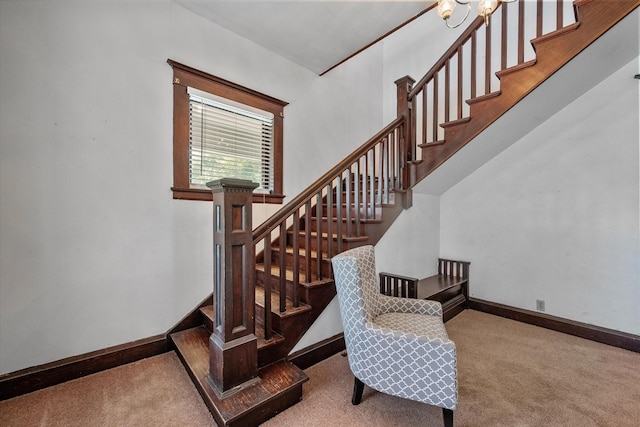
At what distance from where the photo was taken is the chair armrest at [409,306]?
1.94 metres

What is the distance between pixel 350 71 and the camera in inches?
155

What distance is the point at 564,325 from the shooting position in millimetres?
2652

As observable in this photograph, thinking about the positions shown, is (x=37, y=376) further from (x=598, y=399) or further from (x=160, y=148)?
(x=598, y=399)

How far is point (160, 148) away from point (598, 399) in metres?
3.60

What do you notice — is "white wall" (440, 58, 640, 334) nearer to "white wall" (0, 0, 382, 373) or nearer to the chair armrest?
the chair armrest

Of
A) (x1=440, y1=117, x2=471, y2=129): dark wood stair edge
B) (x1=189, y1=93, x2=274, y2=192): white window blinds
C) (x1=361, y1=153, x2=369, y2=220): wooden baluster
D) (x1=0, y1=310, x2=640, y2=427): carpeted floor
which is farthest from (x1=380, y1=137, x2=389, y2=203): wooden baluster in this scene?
(x1=0, y1=310, x2=640, y2=427): carpeted floor

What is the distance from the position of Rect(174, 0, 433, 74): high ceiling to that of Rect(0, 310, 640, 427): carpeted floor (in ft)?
9.76

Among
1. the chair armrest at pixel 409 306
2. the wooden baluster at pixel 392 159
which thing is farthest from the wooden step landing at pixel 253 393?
the wooden baluster at pixel 392 159

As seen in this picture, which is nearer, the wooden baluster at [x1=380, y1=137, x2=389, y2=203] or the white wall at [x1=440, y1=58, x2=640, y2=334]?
the white wall at [x1=440, y1=58, x2=640, y2=334]

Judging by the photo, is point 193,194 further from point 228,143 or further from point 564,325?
point 564,325

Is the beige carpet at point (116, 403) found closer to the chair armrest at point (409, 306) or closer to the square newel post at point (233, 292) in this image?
the square newel post at point (233, 292)

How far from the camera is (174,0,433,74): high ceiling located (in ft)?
7.61

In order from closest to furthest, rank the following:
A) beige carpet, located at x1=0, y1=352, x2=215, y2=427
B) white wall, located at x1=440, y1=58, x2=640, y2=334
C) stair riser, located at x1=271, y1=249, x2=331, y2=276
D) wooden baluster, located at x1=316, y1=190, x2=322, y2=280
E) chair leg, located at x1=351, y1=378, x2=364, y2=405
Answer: beige carpet, located at x1=0, y1=352, x2=215, y2=427 < chair leg, located at x1=351, y1=378, x2=364, y2=405 < wooden baluster, located at x1=316, y1=190, x2=322, y2=280 < stair riser, located at x1=271, y1=249, x2=331, y2=276 < white wall, located at x1=440, y1=58, x2=640, y2=334

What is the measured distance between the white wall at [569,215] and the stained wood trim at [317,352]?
212 centimetres
